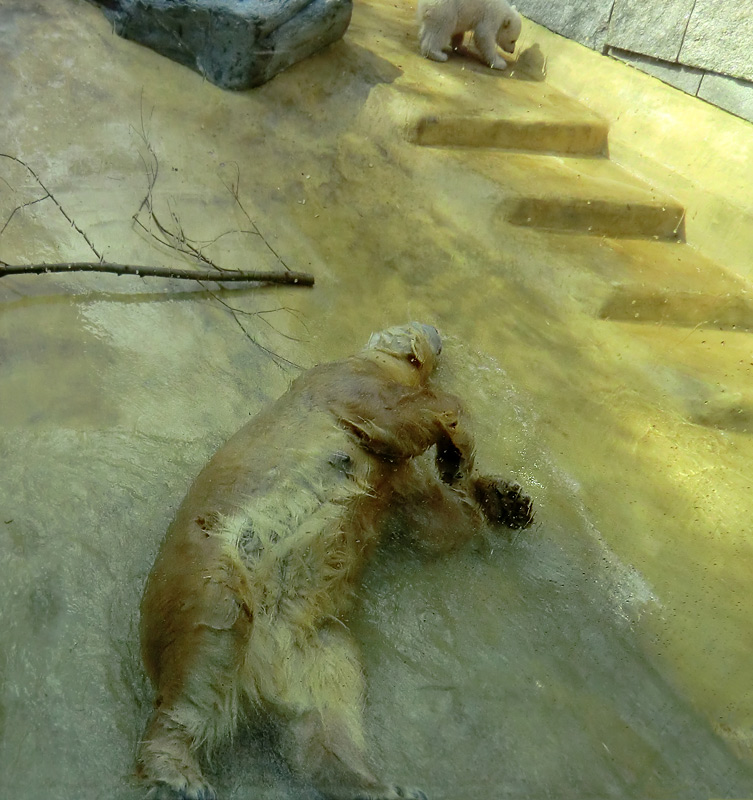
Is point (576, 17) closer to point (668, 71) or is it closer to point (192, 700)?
point (668, 71)

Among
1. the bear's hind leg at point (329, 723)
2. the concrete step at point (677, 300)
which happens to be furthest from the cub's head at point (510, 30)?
the bear's hind leg at point (329, 723)

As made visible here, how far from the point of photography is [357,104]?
571cm

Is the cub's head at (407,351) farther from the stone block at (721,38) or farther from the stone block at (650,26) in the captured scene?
the stone block at (650,26)

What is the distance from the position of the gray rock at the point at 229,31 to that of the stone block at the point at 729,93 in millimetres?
3004

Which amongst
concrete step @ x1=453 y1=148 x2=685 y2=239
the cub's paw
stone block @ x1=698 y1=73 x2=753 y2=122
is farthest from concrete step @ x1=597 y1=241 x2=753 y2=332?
the cub's paw

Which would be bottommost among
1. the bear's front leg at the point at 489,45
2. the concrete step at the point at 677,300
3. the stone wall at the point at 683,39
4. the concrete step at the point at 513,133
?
Answer: the concrete step at the point at 677,300

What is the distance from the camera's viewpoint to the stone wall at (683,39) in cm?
518

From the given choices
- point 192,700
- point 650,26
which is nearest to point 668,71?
point 650,26

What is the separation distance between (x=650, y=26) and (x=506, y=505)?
16.0ft

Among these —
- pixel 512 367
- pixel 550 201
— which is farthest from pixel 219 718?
pixel 550 201

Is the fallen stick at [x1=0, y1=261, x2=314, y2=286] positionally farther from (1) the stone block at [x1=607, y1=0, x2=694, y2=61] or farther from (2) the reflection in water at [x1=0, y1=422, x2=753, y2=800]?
(1) the stone block at [x1=607, y1=0, x2=694, y2=61]

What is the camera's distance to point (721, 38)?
5.29m

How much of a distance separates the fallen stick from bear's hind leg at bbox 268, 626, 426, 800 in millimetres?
2383

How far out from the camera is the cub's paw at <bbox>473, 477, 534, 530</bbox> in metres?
3.06
